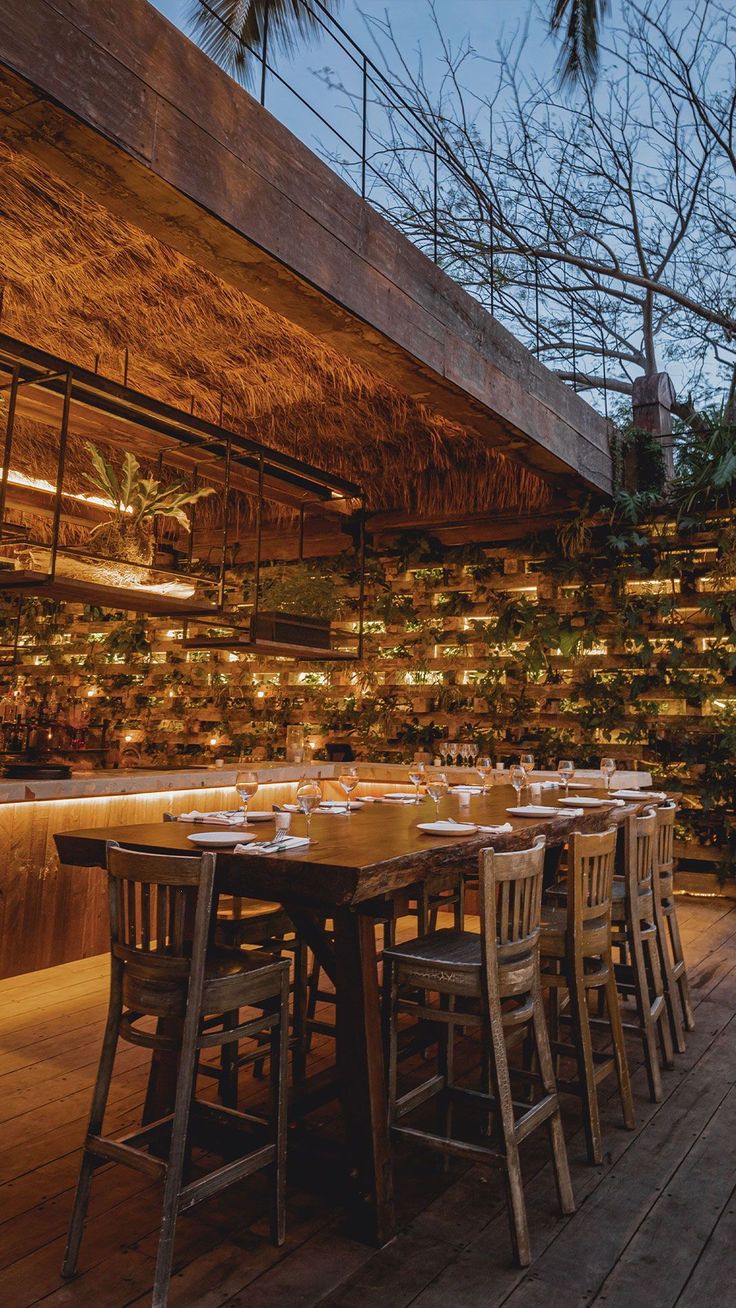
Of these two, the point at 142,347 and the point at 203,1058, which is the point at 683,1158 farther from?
the point at 142,347

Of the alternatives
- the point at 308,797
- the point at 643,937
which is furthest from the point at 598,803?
the point at 308,797

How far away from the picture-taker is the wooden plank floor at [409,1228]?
1788mm

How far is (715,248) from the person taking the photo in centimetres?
834

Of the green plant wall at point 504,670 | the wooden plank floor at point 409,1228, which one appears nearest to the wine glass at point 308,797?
the wooden plank floor at point 409,1228

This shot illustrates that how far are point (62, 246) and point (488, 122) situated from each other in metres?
5.89

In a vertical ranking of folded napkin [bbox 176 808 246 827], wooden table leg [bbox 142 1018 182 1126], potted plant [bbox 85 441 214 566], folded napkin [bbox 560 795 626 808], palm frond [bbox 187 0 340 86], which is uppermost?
palm frond [bbox 187 0 340 86]

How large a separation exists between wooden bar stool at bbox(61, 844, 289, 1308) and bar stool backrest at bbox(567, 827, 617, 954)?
894 mm

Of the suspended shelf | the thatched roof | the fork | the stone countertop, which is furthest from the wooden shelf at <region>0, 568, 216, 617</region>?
the fork

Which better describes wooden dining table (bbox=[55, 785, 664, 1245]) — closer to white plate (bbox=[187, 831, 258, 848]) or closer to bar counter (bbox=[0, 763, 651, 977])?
white plate (bbox=[187, 831, 258, 848])

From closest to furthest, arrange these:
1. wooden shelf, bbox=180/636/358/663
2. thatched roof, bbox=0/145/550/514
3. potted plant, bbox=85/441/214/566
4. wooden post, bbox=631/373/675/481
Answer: thatched roof, bbox=0/145/550/514
potted plant, bbox=85/441/214/566
wooden shelf, bbox=180/636/358/663
wooden post, bbox=631/373/675/481

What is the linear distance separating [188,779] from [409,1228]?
3007 mm

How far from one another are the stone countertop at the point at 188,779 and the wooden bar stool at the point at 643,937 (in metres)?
1.71

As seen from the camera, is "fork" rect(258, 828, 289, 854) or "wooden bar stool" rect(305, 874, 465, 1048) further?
"wooden bar stool" rect(305, 874, 465, 1048)

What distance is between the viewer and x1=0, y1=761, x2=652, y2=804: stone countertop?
13.1 feet
